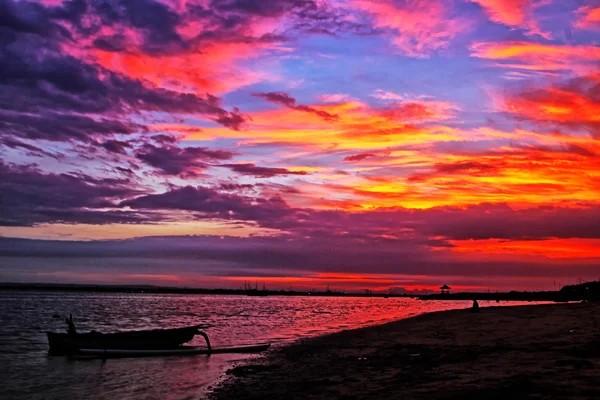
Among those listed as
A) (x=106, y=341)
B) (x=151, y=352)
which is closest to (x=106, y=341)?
(x=106, y=341)

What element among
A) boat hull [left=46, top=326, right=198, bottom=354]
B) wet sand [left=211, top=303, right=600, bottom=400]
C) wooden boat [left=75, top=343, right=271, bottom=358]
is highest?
wet sand [left=211, top=303, right=600, bottom=400]

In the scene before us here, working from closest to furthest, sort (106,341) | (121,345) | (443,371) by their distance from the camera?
(443,371), (121,345), (106,341)

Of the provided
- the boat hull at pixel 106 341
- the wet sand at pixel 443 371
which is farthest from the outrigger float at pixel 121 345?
the wet sand at pixel 443 371

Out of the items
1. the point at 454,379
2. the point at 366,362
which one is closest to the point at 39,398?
the point at 366,362

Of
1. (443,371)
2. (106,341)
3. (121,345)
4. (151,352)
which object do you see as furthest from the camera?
(106,341)

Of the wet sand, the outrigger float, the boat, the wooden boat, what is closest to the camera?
the wet sand

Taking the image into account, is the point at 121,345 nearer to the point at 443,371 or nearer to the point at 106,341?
the point at 106,341

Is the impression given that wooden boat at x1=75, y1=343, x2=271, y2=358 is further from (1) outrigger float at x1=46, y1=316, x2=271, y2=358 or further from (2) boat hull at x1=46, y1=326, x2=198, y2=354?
(2) boat hull at x1=46, y1=326, x2=198, y2=354

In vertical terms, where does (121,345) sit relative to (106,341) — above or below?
below

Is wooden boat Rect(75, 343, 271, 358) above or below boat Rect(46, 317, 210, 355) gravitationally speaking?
below

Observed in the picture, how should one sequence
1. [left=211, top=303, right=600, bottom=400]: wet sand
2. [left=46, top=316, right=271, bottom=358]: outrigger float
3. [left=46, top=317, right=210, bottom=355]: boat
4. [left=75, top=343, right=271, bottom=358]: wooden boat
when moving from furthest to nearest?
[left=46, top=317, right=210, bottom=355]: boat < [left=46, top=316, right=271, bottom=358]: outrigger float < [left=75, top=343, right=271, bottom=358]: wooden boat < [left=211, top=303, right=600, bottom=400]: wet sand

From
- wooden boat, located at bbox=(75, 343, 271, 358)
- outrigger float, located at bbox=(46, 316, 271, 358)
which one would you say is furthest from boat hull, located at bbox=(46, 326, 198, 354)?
wooden boat, located at bbox=(75, 343, 271, 358)

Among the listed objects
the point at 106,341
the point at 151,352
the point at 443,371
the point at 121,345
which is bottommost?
the point at 151,352

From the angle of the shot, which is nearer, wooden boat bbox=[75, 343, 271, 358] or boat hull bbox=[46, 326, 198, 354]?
wooden boat bbox=[75, 343, 271, 358]
